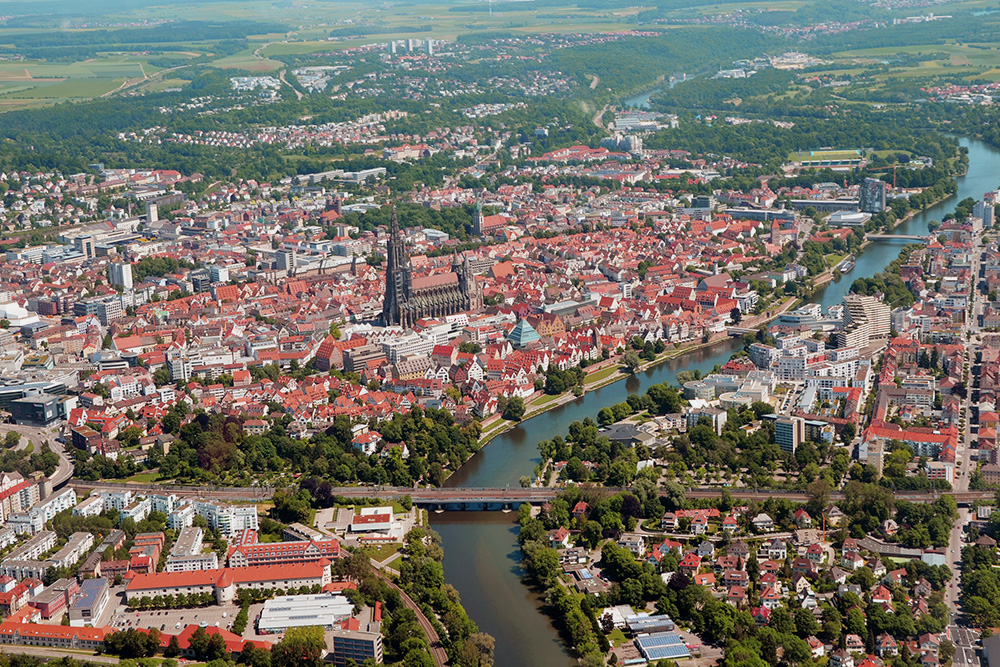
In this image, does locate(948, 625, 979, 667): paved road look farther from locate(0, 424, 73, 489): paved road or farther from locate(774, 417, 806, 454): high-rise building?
locate(0, 424, 73, 489): paved road

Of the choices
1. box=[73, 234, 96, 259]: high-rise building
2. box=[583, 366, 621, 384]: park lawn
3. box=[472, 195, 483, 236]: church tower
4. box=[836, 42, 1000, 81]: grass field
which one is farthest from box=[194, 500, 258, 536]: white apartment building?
box=[836, 42, 1000, 81]: grass field

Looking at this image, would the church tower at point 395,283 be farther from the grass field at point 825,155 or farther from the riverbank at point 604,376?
the grass field at point 825,155

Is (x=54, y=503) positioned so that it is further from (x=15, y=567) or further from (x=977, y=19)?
(x=977, y=19)

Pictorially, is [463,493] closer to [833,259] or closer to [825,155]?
[833,259]

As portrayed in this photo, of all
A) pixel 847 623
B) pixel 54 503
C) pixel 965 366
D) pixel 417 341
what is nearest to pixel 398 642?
pixel 847 623

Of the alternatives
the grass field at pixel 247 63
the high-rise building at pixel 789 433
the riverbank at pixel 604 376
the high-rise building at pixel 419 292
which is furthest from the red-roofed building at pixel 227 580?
the grass field at pixel 247 63
